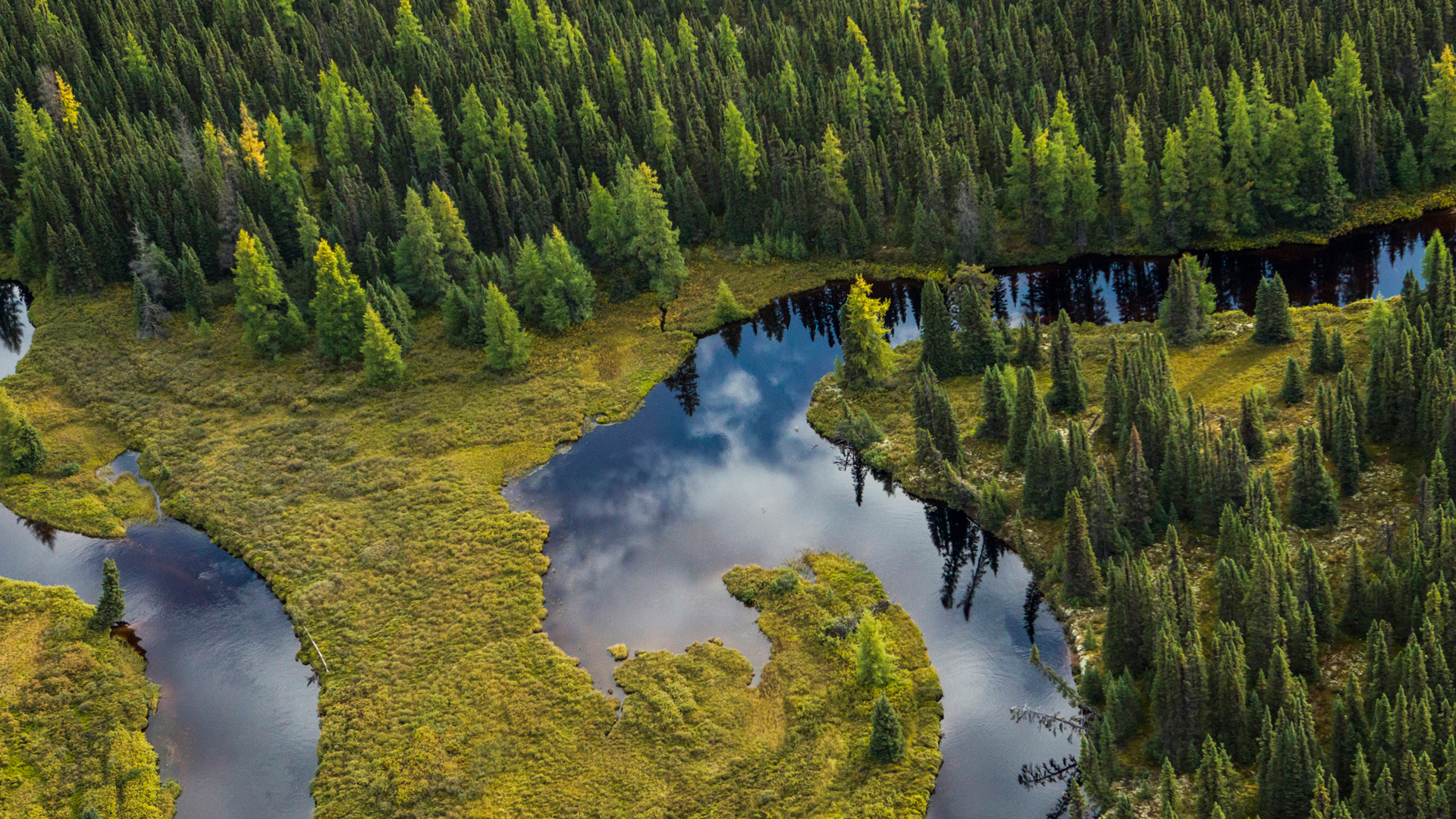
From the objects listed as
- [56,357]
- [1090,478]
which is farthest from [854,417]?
[56,357]

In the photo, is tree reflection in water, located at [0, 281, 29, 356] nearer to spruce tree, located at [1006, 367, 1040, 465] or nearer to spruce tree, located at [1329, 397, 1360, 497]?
spruce tree, located at [1006, 367, 1040, 465]

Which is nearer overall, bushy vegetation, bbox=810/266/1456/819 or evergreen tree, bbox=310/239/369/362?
bushy vegetation, bbox=810/266/1456/819

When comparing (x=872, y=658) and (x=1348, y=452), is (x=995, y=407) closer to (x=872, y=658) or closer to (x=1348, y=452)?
(x=1348, y=452)

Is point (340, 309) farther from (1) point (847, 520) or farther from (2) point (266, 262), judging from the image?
(1) point (847, 520)

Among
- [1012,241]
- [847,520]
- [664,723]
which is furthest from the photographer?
[1012,241]

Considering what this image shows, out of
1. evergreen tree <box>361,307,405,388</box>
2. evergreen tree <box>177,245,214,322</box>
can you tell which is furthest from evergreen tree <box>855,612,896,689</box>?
evergreen tree <box>177,245,214,322</box>

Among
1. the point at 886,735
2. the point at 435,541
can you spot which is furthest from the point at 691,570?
the point at 886,735

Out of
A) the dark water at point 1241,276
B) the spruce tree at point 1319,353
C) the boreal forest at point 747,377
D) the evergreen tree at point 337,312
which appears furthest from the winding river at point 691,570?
the evergreen tree at point 337,312
